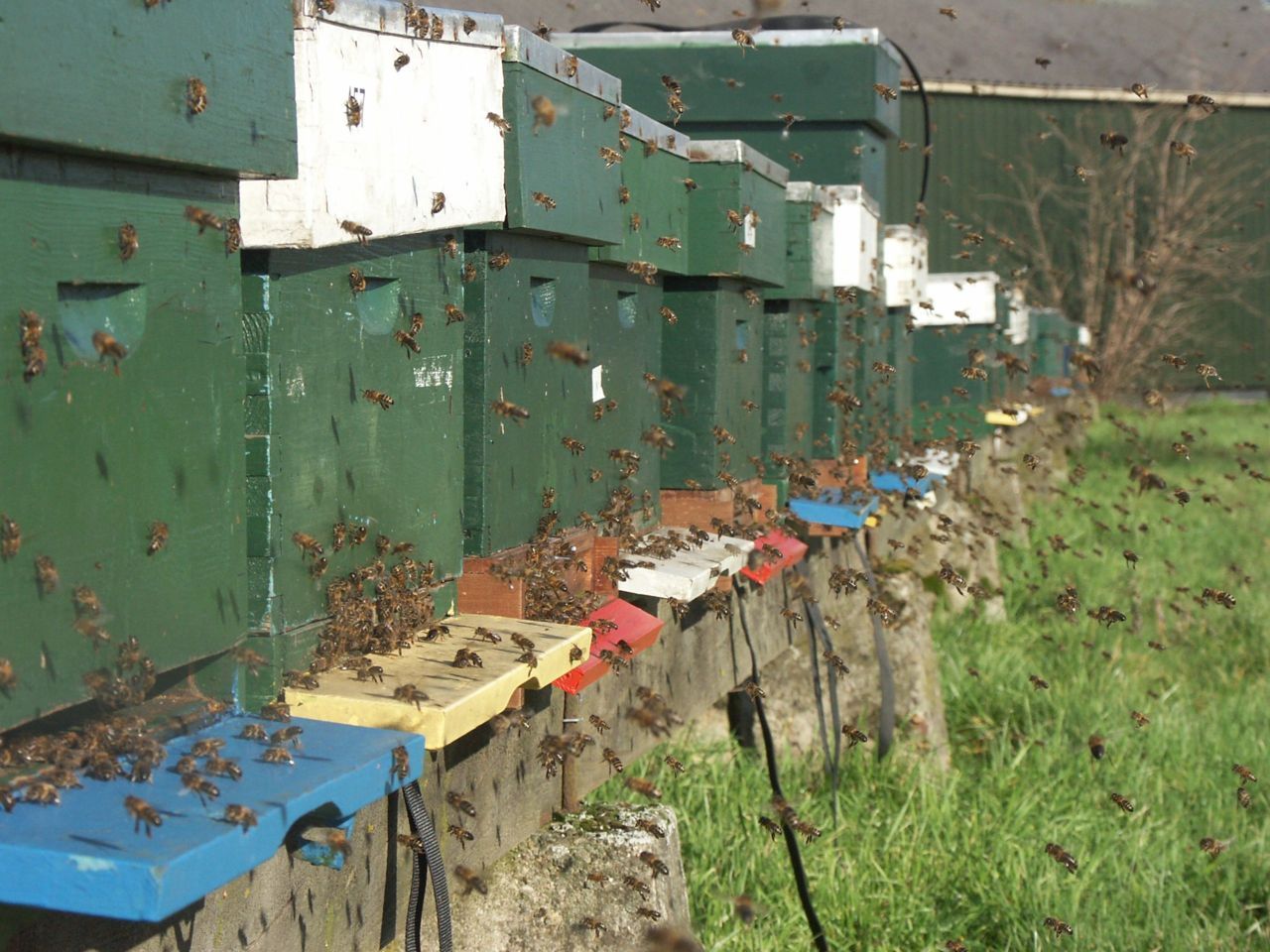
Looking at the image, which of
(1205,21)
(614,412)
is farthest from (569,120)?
(1205,21)

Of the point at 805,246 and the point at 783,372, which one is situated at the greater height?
the point at 805,246

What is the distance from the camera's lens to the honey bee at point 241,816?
70.9 inches

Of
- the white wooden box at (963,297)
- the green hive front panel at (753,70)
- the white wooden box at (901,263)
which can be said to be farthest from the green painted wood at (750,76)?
the white wooden box at (963,297)

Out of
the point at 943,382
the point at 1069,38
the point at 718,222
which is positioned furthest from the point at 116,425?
the point at 1069,38

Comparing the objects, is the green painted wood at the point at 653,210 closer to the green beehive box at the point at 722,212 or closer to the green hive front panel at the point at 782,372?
the green beehive box at the point at 722,212

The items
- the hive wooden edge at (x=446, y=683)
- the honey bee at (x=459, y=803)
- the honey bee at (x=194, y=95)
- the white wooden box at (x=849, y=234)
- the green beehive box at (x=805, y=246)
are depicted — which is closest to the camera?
the honey bee at (x=194, y=95)

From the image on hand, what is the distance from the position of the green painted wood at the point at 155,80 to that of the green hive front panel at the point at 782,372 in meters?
3.37

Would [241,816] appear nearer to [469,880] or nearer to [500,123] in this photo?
[469,880]

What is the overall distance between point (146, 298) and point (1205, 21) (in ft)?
97.4

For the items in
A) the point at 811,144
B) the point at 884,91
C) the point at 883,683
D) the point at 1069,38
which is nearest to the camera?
the point at 883,683

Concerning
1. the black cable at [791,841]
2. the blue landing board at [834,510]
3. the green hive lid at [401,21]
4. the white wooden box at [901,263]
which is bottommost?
the black cable at [791,841]

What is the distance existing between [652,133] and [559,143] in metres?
0.87

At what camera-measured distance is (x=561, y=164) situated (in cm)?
319

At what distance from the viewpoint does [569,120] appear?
325 cm
